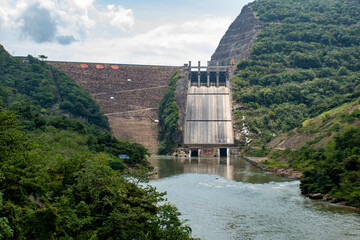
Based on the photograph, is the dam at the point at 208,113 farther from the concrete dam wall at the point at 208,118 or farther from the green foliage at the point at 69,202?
the green foliage at the point at 69,202

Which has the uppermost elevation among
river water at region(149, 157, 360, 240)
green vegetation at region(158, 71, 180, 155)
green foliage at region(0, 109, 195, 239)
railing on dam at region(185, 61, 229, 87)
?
railing on dam at region(185, 61, 229, 87)

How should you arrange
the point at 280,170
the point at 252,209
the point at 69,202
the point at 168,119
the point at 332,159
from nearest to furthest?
the point at 69,202
the point at 252,209
the point at 332,159
the point at 280,170
the point at 168,119

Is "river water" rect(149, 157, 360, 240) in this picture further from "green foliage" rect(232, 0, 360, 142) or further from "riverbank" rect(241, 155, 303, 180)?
"green foliage" rect(232, 0, 360, 142)

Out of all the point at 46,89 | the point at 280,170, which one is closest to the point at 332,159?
the point at 280,170

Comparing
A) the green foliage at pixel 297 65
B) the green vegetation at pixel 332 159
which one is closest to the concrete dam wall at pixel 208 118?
the green foliage at pixel 297 65

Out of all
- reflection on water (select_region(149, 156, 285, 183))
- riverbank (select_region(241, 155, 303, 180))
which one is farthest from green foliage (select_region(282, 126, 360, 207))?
reflection on water (select_region(149, 156, 285, 183))

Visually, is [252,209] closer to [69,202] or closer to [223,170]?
A: [69,202]

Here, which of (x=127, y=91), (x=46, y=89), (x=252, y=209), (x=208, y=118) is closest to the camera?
(x=252, y=209)
